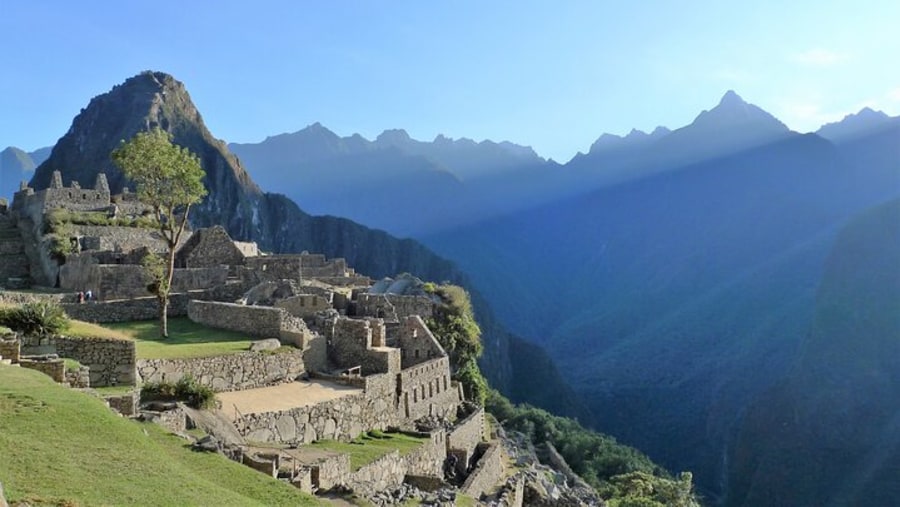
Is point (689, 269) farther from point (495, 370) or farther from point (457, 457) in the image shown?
point (457, 457)

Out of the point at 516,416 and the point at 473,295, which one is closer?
the point at 516,416

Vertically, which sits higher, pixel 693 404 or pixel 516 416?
pixel 516 416

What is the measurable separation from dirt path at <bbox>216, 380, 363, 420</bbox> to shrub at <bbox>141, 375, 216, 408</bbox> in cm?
84

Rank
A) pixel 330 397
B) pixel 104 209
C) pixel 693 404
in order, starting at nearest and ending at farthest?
pixel 330 397, pixel 104 209, pixel 693 404

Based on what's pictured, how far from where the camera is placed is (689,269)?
17725cm

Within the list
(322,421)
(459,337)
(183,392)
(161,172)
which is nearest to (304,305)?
(161,172)

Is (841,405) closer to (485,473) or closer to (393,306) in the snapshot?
(393,306)

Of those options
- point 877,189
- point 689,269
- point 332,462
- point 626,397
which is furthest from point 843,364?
point 332,462

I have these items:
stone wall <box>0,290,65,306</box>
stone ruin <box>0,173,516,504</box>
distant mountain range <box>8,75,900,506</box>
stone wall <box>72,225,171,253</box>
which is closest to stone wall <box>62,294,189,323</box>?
stone ruin <box>0,173,516,504</box>

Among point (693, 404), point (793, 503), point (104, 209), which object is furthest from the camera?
point (693, 404)

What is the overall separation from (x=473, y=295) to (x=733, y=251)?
235 feet

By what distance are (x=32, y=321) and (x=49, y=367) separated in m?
3.26

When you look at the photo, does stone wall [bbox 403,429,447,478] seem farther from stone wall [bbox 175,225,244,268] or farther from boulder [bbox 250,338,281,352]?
stone wall [bbox 175,225,244,268]

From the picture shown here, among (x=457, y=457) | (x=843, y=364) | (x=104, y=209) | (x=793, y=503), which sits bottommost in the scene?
(x=793, y=503)
